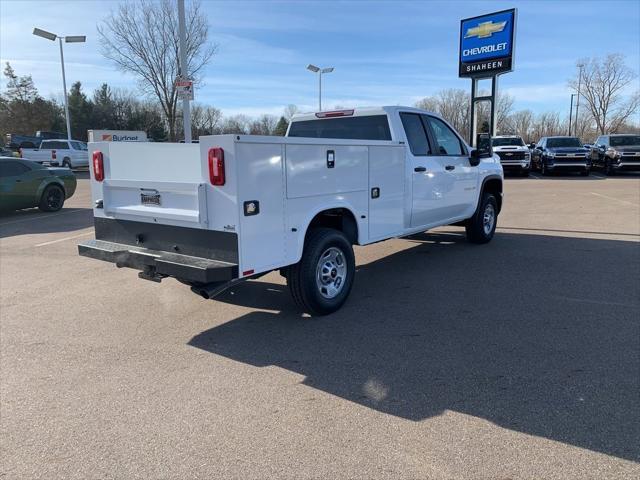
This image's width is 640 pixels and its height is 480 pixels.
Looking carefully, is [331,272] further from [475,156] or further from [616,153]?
[616,153]

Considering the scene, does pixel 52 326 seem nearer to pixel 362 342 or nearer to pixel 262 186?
pixel 262 186

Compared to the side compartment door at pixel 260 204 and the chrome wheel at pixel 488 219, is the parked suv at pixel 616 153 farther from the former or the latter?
the side compartment door at pixel 260 204

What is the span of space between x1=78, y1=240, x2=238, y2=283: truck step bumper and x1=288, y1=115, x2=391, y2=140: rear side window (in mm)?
3053

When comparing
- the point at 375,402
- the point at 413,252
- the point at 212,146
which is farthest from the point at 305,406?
the point at 413,252

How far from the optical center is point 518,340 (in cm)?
454

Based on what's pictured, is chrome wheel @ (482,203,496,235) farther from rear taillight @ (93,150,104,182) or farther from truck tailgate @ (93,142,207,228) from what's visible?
rear taillight @ (93,150,104,182)

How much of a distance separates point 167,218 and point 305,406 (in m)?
2.13

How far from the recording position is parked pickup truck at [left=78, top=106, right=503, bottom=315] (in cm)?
415

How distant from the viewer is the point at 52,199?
1347 cm

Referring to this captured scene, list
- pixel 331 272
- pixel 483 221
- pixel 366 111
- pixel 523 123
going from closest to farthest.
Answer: pixel 331 272 < pixel 366 111 < pixel 483 221 < pixel 523 123

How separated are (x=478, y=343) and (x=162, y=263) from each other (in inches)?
113

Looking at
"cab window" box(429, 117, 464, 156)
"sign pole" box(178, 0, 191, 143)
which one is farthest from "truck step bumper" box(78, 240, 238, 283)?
"sign pole" box(178, 0, 191, 143)

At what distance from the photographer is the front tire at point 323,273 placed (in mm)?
4883

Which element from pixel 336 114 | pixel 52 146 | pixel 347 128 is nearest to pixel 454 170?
pixel 347 128
